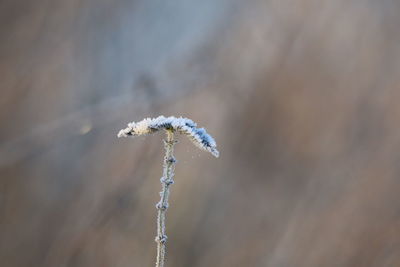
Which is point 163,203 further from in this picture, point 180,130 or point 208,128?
point 208,128

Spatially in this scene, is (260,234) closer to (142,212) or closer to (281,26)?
(142,212)

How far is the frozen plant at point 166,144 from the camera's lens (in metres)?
0.39

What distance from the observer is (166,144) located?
396 mm

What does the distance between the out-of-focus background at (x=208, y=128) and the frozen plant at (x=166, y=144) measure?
0.98 metres

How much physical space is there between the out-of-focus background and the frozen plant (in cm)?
98

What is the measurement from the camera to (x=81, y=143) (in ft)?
4.95

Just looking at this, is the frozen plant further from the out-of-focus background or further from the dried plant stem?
the out-of-focus background

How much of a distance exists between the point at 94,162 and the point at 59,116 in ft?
0.56

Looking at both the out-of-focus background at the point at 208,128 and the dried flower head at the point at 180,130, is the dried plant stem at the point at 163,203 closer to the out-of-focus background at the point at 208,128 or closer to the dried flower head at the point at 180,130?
the dried flower head at the point at 180,130

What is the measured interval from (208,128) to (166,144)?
113cm

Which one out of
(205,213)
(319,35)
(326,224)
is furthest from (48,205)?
(319,35)

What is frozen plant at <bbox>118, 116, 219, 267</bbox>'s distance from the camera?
0.39m

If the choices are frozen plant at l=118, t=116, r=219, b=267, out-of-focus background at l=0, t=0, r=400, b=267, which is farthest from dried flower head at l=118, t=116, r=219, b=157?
out-of-focus background at l=0, t=0, r=400, b=267

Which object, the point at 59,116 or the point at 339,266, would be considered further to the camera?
the point at 59,116
